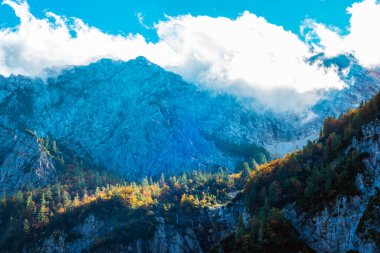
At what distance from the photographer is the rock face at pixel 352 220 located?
125812mm

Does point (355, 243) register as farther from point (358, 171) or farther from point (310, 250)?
point (358, 171)

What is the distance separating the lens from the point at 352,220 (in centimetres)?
13238

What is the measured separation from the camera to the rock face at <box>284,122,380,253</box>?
125812 mm

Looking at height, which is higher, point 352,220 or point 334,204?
point 334,204

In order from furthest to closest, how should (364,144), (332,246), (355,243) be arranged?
(364,144), (332,246), (355,243)

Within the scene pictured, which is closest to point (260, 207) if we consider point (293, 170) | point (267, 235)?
point (293, 170)

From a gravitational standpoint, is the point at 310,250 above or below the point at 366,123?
below

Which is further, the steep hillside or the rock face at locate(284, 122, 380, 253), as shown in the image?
the steep hillside

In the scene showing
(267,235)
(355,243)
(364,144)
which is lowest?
(355,243)

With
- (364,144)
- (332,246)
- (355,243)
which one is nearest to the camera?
(355,243)

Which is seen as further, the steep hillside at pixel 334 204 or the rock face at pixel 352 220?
the steep hillside at pixel 334 204

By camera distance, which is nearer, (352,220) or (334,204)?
(352,220)

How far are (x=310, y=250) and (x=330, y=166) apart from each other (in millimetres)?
36071

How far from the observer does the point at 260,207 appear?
178 metres
